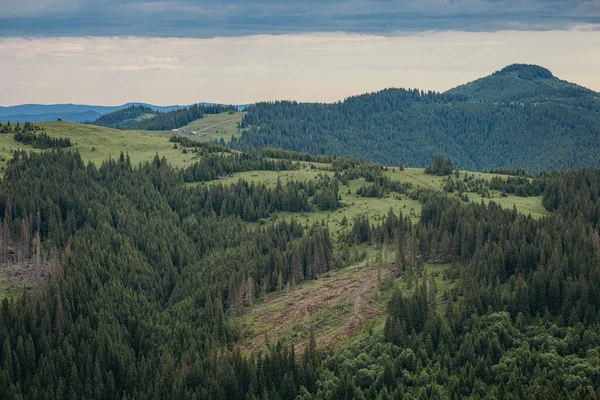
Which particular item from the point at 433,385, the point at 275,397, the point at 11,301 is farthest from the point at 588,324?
the point at 11,301

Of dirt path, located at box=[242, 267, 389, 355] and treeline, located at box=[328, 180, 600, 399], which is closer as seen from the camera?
treeline, located at box=[328, 180, 600, 399]

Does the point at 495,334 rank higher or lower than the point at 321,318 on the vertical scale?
higher

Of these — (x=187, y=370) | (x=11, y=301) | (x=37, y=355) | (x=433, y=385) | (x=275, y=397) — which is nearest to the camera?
(x=433, y=385)

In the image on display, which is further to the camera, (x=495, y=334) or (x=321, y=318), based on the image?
(x=321, y=318)

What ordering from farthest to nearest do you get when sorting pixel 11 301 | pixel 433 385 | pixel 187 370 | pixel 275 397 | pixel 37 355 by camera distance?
pixel 11 301, pixel 37 355, pixel 187 370, pixel 275 397, pixel 433 385

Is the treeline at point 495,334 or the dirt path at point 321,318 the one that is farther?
the dirt path at point 321,318

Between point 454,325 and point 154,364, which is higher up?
point 454,325

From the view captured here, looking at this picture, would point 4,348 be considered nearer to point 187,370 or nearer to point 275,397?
point 187,370

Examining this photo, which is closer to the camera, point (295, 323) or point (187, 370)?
point (187, 370)
